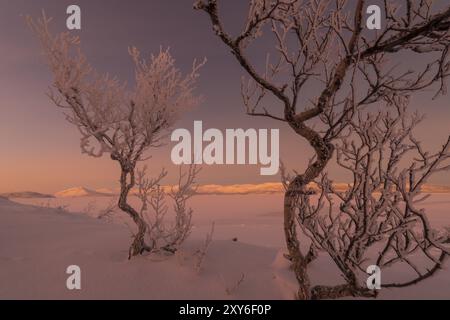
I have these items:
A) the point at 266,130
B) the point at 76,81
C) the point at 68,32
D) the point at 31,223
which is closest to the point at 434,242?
the point at 266,130

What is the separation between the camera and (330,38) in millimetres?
4254

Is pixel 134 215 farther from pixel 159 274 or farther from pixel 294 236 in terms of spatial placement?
pixel 294 236

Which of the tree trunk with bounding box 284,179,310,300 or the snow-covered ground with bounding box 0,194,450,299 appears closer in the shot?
the tree trunk with bounding box 284,179,310,300

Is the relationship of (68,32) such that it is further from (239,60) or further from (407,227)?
(407,227)

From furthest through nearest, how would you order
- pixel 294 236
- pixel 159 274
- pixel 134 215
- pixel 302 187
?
pixel 134 215 < pixel 159 274 < pixel 294 236 < pixel 302 187

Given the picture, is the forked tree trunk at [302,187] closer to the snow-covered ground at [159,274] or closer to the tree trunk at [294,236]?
the tree trunk at [294,236]

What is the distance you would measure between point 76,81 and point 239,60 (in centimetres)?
314

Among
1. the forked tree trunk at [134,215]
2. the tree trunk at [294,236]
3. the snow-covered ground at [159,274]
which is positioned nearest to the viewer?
the tree trunk at [294,236]

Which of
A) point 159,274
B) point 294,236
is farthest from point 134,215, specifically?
point 294,236

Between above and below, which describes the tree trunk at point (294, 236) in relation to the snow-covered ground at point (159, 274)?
above

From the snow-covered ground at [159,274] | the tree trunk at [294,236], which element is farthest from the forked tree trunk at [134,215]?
the tree trunk at [294,236]

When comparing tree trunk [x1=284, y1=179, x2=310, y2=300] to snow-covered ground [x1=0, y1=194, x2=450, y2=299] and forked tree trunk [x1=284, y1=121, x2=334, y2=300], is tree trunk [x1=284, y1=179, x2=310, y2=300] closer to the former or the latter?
forked tree trunk [x1=284, y1=121, x2=334, y2=300]

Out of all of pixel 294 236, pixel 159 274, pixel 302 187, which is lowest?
pixel 159 274

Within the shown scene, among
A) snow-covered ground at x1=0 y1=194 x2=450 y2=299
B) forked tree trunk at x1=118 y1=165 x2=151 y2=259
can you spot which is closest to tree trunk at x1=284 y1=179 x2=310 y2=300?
snow-covered ground at x1=0 y1=194 x2=450 y2=299
